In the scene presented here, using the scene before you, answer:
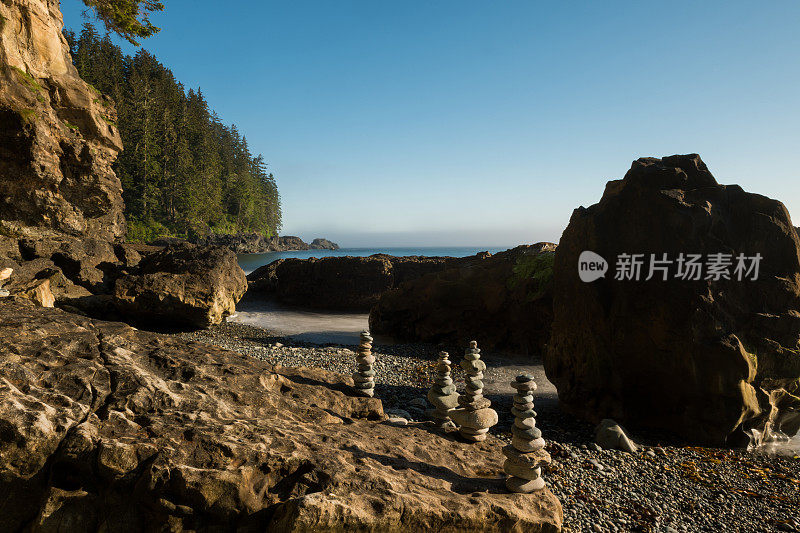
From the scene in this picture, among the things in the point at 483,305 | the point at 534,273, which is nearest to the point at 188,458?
the point at 483,305

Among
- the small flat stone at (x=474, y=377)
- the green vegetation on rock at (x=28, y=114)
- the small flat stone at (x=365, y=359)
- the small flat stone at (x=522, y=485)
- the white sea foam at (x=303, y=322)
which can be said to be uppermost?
the green vegetation on rock at (x=28, y=114)

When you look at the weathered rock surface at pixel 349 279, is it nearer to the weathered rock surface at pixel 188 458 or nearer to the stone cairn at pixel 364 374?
the stone cairn at pixel 364 374

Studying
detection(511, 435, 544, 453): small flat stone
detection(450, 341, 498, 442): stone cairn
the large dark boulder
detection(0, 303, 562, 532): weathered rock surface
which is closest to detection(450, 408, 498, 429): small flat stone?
detection(450, 341, 498, 442): stone cairn

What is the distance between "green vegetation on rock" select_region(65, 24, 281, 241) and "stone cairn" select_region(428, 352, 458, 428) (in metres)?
54.7

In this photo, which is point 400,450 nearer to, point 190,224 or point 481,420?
point 481,420

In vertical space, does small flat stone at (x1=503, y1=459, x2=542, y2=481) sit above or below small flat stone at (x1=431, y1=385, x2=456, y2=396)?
below

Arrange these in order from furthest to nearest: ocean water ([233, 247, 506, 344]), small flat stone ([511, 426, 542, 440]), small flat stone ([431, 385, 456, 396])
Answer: ocean water ([233, 247, 506, 344]) → small flat stone ([431, 385, 456, 396]) → small flat stone ([511, 426, 542, 440])

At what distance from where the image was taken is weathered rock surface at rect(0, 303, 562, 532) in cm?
324

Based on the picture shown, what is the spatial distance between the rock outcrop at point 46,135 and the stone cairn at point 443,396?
1521 centimetres

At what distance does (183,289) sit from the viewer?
15016 mm

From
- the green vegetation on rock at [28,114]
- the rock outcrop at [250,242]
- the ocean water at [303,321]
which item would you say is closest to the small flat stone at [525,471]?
the ocean water at [303,321]

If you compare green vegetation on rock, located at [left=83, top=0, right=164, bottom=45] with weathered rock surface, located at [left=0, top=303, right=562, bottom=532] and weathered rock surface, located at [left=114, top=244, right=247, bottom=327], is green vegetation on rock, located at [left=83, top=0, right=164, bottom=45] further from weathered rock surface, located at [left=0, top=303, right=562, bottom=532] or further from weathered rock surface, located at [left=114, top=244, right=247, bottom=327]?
weathered rock surface, located at [left=0, top=303, right=562, bottom=532]

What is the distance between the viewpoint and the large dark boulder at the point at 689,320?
7.95 meters

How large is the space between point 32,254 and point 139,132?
45009mm
